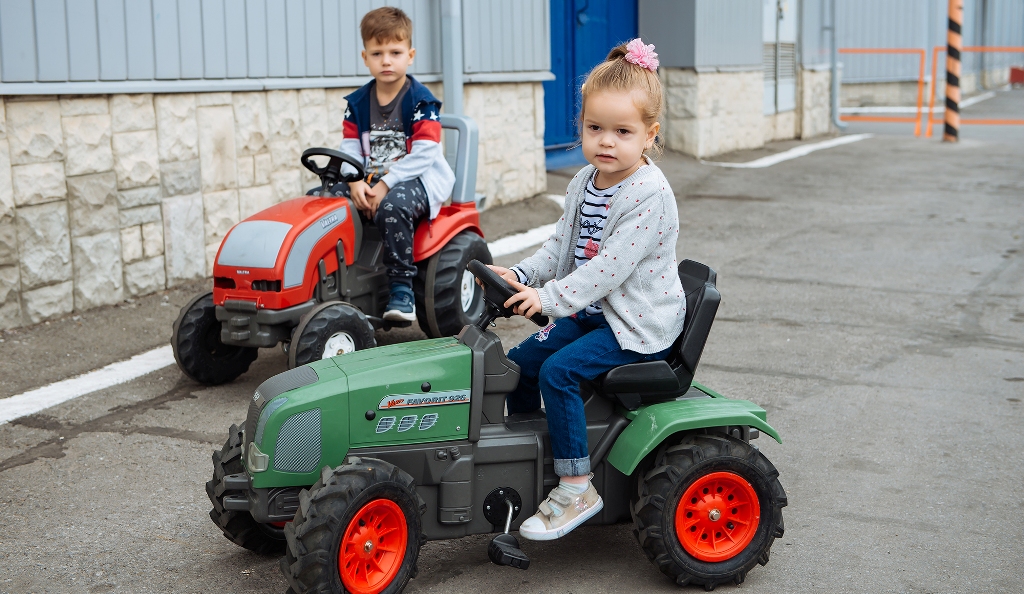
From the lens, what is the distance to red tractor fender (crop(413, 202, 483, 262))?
219 inches

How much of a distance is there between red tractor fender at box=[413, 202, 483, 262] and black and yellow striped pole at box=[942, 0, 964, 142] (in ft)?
41.9

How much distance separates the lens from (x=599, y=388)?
3314 mm

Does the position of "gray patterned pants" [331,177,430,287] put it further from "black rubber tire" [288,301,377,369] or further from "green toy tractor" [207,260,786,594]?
"green toy tractor" [207,260,786,594]

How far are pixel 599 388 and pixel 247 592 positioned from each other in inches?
47.3

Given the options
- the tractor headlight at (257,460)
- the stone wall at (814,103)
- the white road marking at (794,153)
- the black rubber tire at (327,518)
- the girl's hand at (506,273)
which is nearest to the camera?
the black rubber tire at (327,518)

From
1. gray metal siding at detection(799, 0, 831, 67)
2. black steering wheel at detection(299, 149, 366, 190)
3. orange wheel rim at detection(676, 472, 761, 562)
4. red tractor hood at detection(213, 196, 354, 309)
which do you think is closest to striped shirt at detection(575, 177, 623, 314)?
orange wheel rim at detection(676, 472, 761, 562)

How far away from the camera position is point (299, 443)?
302 cm

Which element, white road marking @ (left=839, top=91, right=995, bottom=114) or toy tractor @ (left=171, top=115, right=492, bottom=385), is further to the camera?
white road marking @ (left=839, top=91, right=995, bottom=114)

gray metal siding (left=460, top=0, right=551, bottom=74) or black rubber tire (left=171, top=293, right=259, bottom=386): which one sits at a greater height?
gray metal siding (left=460, top=0, right=551, bottom=74)

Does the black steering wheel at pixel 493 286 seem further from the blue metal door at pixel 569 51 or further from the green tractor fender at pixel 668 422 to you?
the blue metal door at pixel 569 51

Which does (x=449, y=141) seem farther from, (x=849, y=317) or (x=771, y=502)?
(x=771, y=502)

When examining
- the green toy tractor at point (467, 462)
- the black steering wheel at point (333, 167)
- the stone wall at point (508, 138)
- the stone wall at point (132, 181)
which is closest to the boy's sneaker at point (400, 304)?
the black steering wheel at point (333, 167)

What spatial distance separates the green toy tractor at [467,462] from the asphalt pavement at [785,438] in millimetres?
181

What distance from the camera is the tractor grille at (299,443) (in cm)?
300
